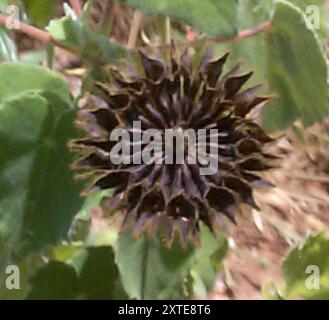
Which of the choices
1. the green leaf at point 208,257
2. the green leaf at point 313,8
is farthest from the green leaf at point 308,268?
the green leaf at point 313,8

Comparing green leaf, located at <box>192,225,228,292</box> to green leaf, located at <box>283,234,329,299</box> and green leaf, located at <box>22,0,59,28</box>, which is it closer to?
green leaf, located at <box>283,234,329,299</box>

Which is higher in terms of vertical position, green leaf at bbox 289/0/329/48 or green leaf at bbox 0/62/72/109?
green leaf at bbox 289/0/329/48

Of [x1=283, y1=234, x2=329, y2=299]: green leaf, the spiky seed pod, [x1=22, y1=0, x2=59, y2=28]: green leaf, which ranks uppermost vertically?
[x1=22, y1=0, x2=59, y2=28]: green leaf

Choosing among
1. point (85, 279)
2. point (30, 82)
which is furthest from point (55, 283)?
point (30, 82)

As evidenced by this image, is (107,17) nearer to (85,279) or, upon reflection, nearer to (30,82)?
(30,82)

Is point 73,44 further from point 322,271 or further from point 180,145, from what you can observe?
point 322,271

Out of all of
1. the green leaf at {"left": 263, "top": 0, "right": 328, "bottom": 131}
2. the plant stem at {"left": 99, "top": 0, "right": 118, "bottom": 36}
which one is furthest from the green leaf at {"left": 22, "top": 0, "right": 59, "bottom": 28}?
the green leaf at {"left": 263, "top": 0, "right": 328, "bottom": 131}
